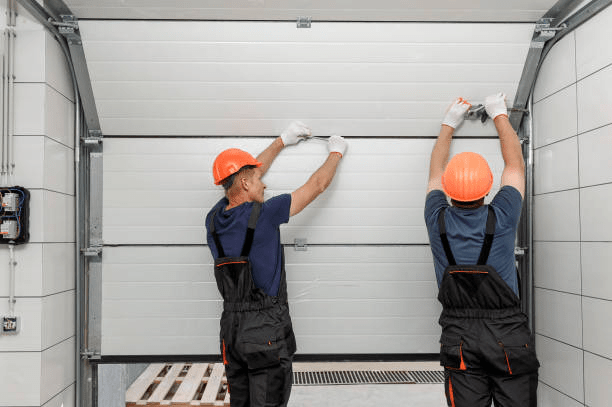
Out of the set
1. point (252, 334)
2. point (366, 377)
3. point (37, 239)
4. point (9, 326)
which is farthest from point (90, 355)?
point (366, 377)

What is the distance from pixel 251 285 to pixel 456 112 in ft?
4.82

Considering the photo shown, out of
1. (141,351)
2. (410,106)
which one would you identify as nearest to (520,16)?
(410,106)

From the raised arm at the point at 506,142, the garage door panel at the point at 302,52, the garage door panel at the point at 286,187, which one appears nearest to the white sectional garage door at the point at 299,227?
the garage door panel at the point at 286,187

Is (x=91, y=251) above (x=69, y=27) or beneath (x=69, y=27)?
beneath

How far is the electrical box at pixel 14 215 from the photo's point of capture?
211 cm

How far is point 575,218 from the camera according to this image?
7.35 ft

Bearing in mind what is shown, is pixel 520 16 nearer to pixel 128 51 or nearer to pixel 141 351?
pixel 128 51

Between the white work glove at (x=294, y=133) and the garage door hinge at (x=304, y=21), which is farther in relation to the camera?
the white work glove at (x=294, y=133)

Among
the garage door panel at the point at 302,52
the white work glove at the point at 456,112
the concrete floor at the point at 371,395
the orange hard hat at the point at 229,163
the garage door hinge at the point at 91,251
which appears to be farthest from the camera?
the concrete floor at the point at 371,395

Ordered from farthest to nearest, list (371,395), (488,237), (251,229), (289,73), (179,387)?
(371,395) → (179,387) → (289,73) → (251,229) → (488,237)

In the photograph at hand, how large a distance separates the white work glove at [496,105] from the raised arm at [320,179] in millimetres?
824

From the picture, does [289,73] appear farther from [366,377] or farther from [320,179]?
[366,377]

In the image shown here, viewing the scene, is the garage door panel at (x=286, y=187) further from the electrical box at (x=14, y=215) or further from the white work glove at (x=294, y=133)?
the electrical box at (x=14, y=215)

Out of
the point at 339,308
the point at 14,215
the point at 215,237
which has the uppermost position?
the point at 14,215
